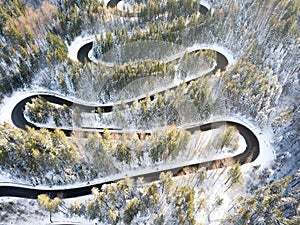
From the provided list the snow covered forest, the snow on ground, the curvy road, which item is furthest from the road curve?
the snow on ground

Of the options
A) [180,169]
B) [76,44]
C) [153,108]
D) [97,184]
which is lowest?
[97,184]

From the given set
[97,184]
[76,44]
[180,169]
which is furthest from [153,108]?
[76,44]

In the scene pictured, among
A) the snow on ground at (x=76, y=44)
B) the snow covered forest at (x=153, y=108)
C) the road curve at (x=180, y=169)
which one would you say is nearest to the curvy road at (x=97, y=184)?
the road curve at (x=180, y=169)

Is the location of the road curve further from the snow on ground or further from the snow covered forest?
the snow on ground

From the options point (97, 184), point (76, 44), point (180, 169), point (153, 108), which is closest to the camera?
point (97, 184)

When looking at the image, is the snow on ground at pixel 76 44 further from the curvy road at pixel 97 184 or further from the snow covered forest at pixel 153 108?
the curvy road at pixel 97 184

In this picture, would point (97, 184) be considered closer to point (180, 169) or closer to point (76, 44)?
point (180, 169)

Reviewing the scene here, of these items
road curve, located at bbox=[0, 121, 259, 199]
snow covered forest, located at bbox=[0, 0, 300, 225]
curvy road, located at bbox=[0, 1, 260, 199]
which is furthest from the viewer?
curvy road, located at bbox=[0, 1, 260, 199]

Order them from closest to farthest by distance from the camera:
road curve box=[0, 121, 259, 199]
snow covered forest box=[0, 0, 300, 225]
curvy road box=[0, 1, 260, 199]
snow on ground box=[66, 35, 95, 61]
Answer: snow covered forest box=[0, 0, 300, 225]
road curve box=[0, 121, 259, 199]
curvy road box=[0, 1, 260, 199]
snow on ground box=[66, 35, 95, 61]

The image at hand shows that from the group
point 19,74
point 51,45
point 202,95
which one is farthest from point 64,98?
point 202,95
